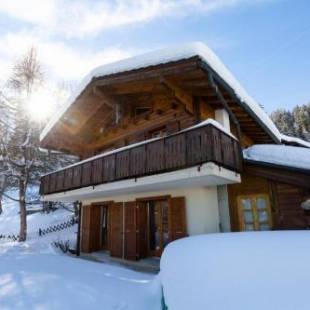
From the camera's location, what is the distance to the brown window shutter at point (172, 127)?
993 cm

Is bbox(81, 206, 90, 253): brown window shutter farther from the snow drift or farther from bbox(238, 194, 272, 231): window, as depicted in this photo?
the snow drift

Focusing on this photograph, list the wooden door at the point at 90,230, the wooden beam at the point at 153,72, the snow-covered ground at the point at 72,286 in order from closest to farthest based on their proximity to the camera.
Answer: the snow-covered ground at the point at 72,286, the wooden beam at the point at 153,72, the wooden door at the point at 90,230

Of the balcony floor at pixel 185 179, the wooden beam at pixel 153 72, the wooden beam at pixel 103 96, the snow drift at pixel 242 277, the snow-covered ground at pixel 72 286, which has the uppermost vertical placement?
the wooden beam at pixel 103 96

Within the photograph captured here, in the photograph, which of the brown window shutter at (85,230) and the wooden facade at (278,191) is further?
the brown window shutter at (85,230)

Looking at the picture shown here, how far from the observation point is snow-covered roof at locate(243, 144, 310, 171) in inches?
318

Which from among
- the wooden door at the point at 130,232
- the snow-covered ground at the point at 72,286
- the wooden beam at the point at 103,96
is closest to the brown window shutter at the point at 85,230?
the snow-covered ground at the point at 72,286

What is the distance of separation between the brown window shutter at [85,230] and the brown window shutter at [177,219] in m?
5.54

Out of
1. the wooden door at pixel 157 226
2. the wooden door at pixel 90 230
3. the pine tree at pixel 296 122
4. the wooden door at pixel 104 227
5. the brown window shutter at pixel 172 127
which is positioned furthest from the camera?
the pine tree at pixel 296 122

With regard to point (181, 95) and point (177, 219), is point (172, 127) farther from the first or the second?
point (177, 219)

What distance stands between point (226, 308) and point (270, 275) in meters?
0.55

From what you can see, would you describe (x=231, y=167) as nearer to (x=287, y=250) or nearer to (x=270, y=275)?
(x=287, y=250)

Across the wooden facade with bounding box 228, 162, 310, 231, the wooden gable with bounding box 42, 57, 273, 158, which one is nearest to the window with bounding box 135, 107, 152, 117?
the wooden gable with bounding box 42, 57, 273, 158

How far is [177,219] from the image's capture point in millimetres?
9055

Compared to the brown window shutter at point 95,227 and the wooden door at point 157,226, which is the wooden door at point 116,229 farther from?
the brown window shutter at point 95,227
